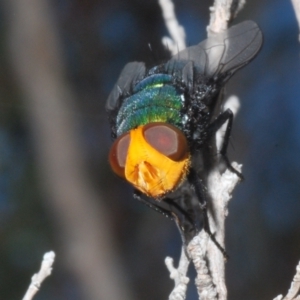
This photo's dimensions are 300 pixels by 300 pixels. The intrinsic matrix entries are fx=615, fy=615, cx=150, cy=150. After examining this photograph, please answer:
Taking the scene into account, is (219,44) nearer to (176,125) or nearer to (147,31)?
(176,125)

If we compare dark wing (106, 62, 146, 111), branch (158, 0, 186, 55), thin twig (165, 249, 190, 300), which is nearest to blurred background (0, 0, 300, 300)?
dark wing (106, 62, 146, 111)

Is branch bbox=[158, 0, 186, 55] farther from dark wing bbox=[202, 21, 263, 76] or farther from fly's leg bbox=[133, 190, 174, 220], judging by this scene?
fly's leg bbox=[133, 190, 174, 220]

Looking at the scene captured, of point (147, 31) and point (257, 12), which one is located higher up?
point (147, 31)

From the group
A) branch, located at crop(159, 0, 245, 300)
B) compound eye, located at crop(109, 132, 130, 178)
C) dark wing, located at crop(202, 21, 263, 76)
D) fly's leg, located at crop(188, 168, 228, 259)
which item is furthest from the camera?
dark wing, located at crop(202, 21, 263, 76)

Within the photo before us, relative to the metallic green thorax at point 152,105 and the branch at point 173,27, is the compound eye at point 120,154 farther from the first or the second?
the branch at point 173,27

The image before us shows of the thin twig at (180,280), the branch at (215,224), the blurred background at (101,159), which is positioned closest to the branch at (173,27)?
the branch at (215,224)

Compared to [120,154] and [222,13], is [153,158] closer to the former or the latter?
[120,154]

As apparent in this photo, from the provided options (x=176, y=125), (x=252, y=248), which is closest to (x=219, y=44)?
(x=176, y=125)
